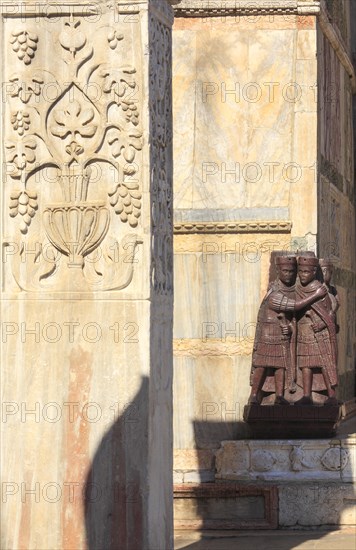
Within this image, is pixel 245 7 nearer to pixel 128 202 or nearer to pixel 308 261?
pixel 308 261

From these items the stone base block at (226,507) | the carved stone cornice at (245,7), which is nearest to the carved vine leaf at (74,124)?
the stone base block at (226,507)

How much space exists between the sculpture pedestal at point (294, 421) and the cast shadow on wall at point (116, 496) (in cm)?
602

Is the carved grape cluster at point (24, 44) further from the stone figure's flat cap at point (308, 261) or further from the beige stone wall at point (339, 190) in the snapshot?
the beige stone wall at point (339, 190)

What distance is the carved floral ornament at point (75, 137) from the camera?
8.27 meters

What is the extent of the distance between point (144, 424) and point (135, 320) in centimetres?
53

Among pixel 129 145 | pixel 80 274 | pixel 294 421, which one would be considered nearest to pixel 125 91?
pixel 129 145

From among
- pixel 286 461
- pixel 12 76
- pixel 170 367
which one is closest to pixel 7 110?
pixel 12 76

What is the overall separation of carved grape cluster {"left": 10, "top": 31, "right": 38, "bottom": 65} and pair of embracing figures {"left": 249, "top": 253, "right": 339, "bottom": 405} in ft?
20.9

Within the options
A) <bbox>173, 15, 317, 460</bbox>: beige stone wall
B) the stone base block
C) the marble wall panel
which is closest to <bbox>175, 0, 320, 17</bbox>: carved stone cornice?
<bbox>173, 15, 317, 460</bbox>: beige stone wall

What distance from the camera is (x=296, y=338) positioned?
14.5 meters

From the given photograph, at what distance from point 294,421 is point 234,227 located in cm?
207

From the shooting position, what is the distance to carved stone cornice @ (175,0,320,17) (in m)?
15.3

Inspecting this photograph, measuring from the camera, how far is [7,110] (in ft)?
27.5

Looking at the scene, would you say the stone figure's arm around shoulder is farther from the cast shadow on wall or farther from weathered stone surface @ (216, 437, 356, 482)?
the cast shadow on wall
